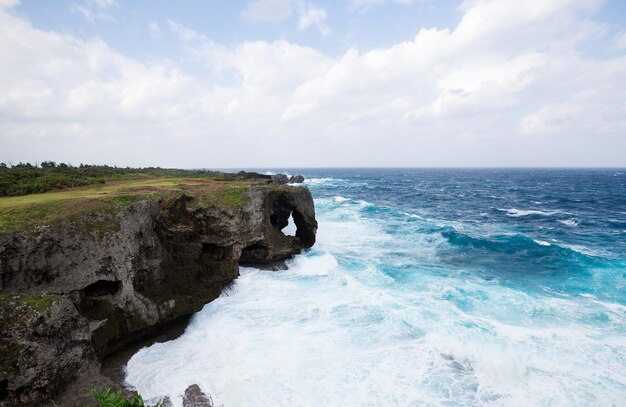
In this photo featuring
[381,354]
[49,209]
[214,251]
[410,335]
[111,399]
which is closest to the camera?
[111,399]

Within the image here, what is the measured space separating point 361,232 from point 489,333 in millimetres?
21370

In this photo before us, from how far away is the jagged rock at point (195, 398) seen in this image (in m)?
10.9

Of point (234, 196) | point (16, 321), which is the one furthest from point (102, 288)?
point (234, 196)

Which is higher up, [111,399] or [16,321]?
[111,399]

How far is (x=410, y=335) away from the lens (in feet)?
47.5

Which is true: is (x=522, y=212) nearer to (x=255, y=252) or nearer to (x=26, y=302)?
(x=255, y=252)

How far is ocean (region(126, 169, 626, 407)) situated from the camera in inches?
449

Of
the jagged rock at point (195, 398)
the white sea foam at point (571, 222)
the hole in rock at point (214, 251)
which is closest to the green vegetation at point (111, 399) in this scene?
the jagged rock at point (195, 398)

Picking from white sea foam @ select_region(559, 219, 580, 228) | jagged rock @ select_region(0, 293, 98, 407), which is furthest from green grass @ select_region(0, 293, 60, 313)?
white sea foam @ select_region(559, 219, 580, 228)

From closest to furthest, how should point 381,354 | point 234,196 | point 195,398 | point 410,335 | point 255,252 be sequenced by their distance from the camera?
1. point 195,398
2. point 381,354
3. point 410,335
4. point 234,196
5. point 255,252

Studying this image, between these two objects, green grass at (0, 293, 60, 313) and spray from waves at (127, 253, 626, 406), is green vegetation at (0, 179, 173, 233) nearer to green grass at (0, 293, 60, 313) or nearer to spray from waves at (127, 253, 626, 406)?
green grass at (0, 293, 60, 313)

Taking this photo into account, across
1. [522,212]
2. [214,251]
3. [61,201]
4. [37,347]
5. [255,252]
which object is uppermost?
[61,201]

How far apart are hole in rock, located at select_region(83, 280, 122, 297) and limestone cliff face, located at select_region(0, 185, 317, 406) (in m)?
0.03

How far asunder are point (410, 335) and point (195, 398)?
28.5ft
